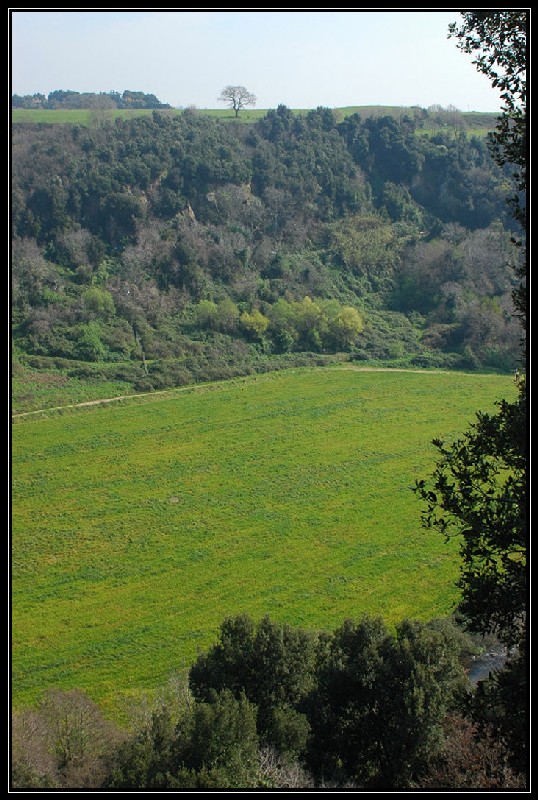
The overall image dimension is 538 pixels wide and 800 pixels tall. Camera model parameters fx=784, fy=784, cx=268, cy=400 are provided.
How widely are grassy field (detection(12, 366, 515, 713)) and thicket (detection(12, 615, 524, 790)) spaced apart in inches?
92.4

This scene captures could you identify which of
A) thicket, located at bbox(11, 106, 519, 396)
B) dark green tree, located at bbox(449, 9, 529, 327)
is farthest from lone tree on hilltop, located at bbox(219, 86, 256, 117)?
dark green tree, located at bbox(449, 9, 529, 327)

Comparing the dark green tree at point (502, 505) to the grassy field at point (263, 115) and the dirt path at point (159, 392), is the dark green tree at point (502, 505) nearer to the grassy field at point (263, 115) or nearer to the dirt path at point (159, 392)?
the dirt path at point (159, 392)

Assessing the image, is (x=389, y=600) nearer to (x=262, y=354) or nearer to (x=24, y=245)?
(x=24, y=245)

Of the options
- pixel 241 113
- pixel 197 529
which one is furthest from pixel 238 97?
pixel 197 529

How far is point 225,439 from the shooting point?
20.7 m

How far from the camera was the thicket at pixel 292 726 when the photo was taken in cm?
588

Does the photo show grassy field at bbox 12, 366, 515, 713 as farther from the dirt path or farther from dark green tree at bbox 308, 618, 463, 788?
dark green tree at bbox 308, 618, 463, 788

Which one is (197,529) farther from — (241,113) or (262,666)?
(241,113)

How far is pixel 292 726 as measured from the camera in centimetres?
707

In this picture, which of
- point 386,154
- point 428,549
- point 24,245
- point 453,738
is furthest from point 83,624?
point 386,154

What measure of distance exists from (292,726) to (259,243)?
29.4m

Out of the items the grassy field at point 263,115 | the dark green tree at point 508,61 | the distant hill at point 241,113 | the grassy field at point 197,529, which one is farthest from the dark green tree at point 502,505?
the grassy field at point 263,115

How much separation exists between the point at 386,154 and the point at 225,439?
2602cm
